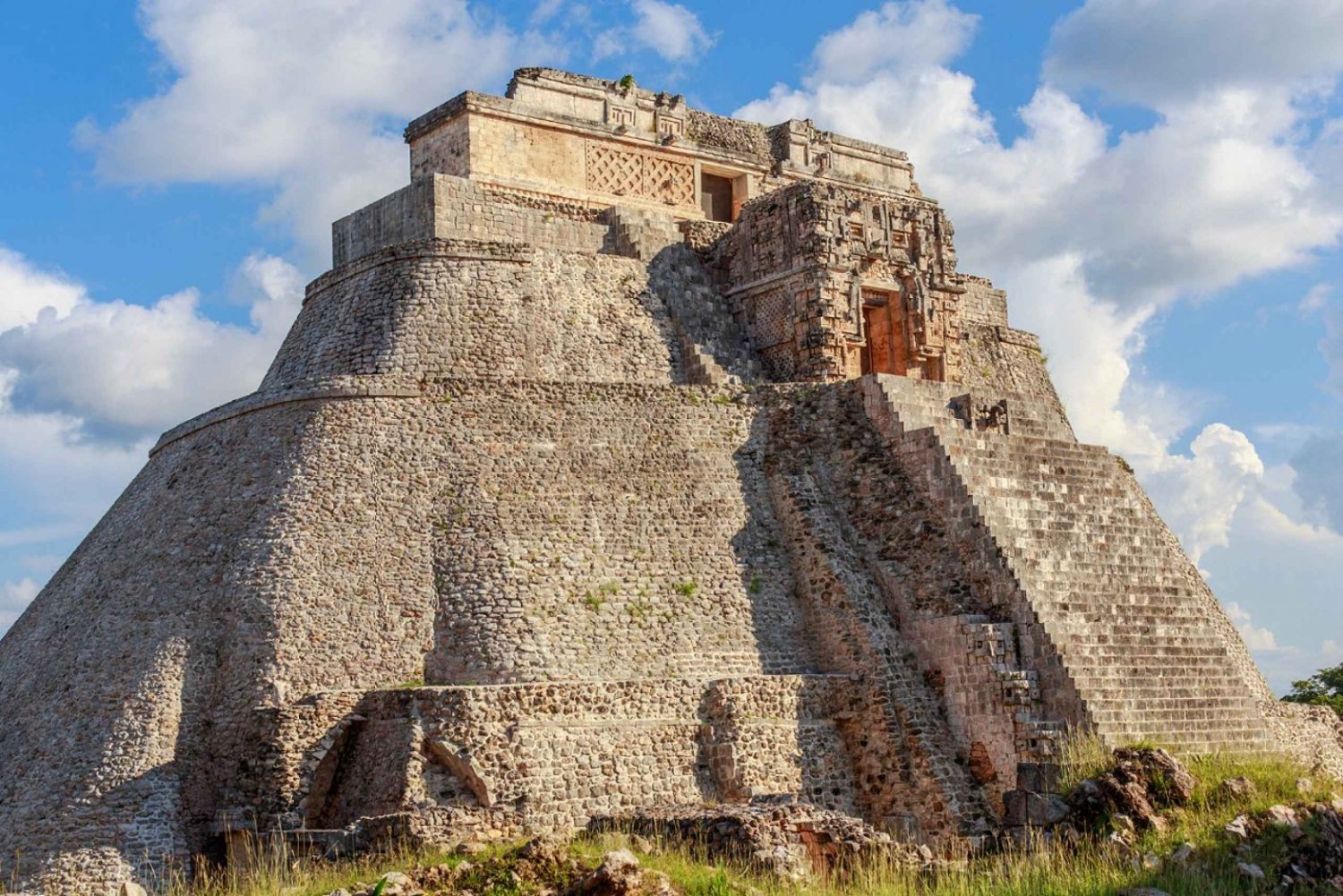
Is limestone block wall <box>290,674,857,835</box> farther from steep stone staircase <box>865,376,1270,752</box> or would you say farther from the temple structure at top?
the temple structure at top

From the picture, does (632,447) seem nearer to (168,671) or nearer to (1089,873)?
(168,671)

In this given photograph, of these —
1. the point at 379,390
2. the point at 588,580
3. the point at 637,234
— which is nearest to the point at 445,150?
the point at 637,234

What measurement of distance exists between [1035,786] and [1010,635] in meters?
2.53

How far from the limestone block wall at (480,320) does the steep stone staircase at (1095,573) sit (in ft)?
13.4

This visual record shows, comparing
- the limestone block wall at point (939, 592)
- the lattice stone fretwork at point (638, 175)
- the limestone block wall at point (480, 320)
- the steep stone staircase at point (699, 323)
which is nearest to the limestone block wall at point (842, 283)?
the steep stone staircase at point (699, 323)

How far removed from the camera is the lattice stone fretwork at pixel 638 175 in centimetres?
3003

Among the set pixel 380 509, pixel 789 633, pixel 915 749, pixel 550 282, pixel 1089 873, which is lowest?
pixel 1089 873

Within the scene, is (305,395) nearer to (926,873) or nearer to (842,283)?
(842,283)

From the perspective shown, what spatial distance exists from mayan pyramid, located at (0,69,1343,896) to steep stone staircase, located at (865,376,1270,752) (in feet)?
0.18

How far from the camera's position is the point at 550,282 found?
86.8 feet

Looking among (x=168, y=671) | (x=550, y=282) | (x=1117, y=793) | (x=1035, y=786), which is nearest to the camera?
(x=1117, y=793)

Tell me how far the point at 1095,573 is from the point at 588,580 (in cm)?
647

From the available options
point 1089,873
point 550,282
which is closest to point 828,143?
point 550,282

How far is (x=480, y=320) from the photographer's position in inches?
1001
